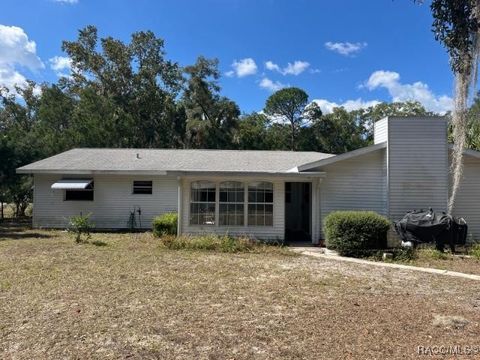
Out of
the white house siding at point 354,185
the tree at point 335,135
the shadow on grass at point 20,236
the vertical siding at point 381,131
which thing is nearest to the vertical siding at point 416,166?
the vertical siding at point 381,131

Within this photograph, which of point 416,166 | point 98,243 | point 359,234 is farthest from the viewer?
point 416,166

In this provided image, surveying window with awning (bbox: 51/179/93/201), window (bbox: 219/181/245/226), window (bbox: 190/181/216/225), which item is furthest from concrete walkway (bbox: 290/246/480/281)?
window with awning (bbox: 51/179/93/201)

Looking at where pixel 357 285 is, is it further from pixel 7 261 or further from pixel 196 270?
pixel 7 261

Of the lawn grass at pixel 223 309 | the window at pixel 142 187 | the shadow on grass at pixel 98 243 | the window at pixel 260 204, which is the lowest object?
the lawn grass at pixel 223 309

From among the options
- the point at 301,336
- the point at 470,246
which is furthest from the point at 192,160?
the point at 301,336

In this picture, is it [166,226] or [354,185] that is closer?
[354,185]

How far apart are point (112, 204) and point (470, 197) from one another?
1418 cm

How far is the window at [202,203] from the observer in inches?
565

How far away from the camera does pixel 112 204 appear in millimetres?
18016

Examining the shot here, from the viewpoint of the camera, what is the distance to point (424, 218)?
41.1ft

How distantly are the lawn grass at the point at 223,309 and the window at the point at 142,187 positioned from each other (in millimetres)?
7555

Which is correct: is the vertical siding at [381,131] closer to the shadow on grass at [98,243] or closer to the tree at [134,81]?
the shadow on grass at [98,243]

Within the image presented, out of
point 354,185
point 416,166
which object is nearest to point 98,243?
point 354,185

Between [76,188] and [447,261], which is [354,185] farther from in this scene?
[76,188]
